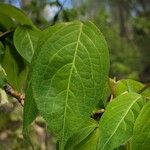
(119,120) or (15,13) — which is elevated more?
(15,13)

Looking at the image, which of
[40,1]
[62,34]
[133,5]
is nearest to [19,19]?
[62,34]

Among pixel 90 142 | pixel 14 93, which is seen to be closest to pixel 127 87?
pixel 90 142

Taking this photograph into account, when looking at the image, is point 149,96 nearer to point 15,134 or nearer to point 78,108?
point 78,108

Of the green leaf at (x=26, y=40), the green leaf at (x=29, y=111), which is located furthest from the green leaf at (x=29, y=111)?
the green leaf at (x=26, y=40)

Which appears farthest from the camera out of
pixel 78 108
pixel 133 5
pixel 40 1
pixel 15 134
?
pixel 133 5

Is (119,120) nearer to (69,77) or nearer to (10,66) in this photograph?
(69,77)
